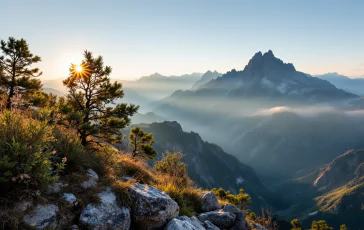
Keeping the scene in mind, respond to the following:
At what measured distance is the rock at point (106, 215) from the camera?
5523 mm

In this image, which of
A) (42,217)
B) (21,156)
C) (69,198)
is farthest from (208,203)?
(21,156)

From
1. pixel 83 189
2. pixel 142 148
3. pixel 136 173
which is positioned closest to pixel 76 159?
pixel 83 189

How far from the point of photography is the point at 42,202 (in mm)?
5039

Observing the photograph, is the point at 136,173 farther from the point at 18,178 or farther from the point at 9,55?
the point at 9,55

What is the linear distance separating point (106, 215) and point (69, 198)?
106 cm

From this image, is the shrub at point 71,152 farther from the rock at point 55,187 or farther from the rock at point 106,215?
the rock at point 106,215

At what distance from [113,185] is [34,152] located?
102 inches

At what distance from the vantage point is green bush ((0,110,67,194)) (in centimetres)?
459

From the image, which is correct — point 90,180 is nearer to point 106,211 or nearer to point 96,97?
point 106,211

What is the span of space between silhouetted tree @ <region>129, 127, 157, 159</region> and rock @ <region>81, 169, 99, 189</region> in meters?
16.9

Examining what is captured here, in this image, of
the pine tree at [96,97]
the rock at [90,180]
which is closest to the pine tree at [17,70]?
the pine tree at [96,97]

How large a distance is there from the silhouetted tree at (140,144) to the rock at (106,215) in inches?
705

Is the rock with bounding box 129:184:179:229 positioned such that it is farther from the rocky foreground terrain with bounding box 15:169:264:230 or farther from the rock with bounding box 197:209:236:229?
the rock with bounding box 197:209:236:229

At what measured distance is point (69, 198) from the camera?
5.70m
